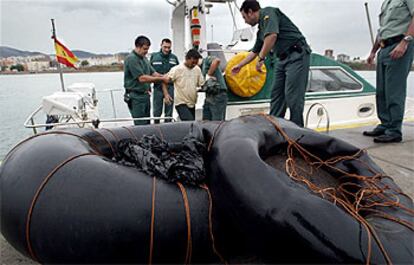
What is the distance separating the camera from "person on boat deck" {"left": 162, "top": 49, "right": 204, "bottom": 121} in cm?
441

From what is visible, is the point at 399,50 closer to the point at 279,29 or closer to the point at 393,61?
the point at 393,61

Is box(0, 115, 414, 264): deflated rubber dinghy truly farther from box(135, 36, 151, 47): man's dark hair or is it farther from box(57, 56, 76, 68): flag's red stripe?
box(57, 56, 76, 68): flag's red stripe

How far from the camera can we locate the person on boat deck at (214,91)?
4.65 m

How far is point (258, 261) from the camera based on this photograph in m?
1.57

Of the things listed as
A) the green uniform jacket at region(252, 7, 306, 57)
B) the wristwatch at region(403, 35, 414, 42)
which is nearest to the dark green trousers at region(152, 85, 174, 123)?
the green uniform jacket at region(252, 7, 306, 57)

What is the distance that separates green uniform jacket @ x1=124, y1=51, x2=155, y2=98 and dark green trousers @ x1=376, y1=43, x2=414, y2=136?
3.02 meters

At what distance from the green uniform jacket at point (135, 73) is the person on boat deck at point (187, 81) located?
1.18ft

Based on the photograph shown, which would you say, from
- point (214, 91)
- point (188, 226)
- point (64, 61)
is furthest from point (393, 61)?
point (64, 61)

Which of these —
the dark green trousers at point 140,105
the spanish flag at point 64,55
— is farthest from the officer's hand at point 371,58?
the spanish flag at point 64,55

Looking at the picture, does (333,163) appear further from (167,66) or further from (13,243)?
(167,66)

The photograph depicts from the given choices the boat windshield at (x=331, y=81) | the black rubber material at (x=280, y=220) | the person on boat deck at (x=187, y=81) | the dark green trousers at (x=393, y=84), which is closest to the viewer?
the black rubber material at (x=280, y=220)

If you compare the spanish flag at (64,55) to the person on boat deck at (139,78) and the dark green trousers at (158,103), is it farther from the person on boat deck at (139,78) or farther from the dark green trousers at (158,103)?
the person on boat deck at (139,78)

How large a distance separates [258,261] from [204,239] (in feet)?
1.04

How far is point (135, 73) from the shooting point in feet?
13.8
